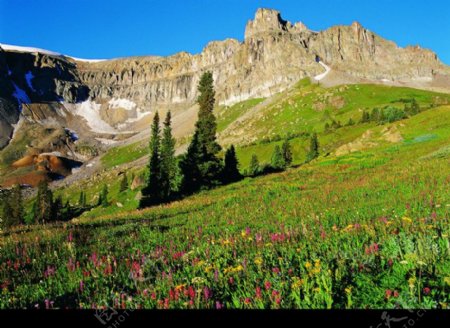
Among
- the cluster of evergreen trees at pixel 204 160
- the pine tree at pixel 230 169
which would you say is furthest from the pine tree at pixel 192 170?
the pine tree at pixel 230 169

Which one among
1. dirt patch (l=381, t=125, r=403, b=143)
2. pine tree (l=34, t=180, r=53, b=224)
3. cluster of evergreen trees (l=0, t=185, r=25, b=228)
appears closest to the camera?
dirt patch (l=381, t=125, r=403, b=143)

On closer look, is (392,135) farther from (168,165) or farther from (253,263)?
(253,263)

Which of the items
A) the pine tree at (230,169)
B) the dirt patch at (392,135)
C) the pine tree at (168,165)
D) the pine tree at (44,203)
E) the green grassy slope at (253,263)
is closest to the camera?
the green grassy slope at (253,263)

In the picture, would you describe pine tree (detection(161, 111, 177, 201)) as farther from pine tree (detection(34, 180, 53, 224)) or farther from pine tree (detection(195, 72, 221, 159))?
pine tree (detection(34, 180, 53, 224))

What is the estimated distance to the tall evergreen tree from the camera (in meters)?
52.6

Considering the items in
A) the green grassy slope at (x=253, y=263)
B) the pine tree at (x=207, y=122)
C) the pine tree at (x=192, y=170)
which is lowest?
the green grassy slope at (x=253, y=263)

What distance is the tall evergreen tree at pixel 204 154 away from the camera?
52.6 meters

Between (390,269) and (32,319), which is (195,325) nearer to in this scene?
(32,319)

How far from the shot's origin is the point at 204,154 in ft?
177

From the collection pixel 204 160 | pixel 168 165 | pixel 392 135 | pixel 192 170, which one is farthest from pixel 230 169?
pixel 392 135

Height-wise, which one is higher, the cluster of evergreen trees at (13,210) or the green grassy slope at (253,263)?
the cluster of evergreen trees at (13,210)

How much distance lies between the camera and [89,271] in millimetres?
8438

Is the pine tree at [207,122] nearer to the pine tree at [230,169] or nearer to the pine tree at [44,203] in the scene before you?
the pine tree at [230,169]

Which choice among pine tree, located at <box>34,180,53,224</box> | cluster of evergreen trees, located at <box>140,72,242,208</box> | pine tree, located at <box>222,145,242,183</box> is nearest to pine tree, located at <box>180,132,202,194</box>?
cluster of evergreen trees, located at <box>140,72,242,208</box>
